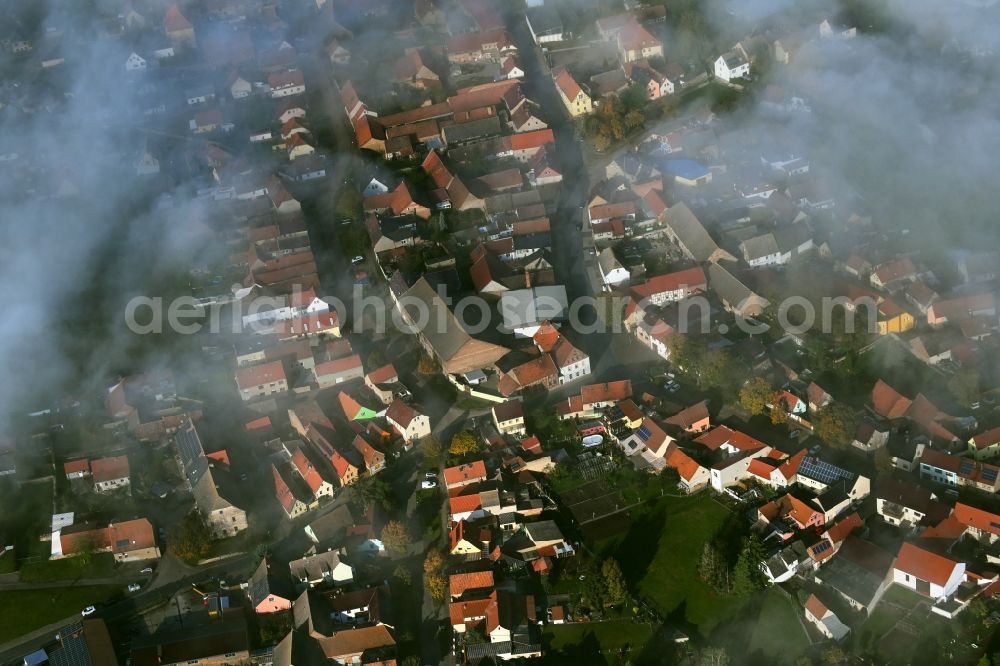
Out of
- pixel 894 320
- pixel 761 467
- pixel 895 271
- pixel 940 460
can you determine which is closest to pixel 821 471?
pixel 761 467

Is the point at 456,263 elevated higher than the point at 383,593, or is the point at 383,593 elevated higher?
the point at 456,263

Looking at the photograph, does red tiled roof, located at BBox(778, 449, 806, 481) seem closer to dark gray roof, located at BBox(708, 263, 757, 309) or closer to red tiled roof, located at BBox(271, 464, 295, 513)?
dark gray roof, located at BBox(708, 263, 757, 309)

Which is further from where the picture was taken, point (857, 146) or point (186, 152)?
point (186, 152)

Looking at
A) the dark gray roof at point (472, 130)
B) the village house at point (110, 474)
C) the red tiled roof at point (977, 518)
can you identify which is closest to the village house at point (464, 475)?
the village house at point (110, 474)

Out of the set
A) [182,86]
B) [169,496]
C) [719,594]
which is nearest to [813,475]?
[719,594]

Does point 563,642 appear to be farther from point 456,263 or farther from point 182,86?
point 182,86

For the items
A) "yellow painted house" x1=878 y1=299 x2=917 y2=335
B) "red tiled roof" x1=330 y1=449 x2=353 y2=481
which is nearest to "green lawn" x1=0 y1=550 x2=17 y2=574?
"red tiled roof" x1=330 y1=449 x2=353 y2=481

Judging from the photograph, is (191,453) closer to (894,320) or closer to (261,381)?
(261,381)
